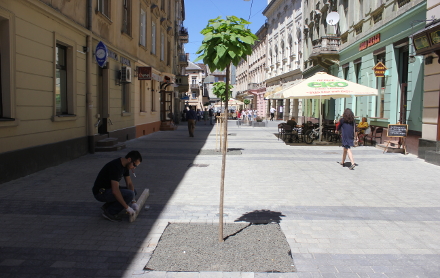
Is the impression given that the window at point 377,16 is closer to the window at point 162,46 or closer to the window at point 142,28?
the window at point 142,28

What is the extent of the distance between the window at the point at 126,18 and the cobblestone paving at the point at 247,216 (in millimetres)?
8217

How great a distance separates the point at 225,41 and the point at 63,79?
313 inches

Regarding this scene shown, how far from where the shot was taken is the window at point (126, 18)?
1669 cm

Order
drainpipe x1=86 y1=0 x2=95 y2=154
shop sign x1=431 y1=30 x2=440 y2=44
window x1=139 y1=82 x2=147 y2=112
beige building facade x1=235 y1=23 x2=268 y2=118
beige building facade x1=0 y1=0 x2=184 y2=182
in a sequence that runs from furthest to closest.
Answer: beige building facade x1=235 y1=23 x2=268 y2=118
window x1=139 y1=82 x2=147 y2=112
drainpipe x1=86 y1=0 x2=95 y2=154
shop sign x1=431 y1=30 x2=440 y2=44
beige building facade x1=0 y1=0 x2=184 y2=182

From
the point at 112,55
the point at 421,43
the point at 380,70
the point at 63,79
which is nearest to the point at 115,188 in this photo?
the point at 63,79

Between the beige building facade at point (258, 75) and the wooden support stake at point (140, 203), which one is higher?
the beige building facade at point (258, 75)

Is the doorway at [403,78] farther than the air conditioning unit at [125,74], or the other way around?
the air conditioning unit at [125,74]

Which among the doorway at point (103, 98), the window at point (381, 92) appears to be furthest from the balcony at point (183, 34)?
the doorway at point (103, 98)

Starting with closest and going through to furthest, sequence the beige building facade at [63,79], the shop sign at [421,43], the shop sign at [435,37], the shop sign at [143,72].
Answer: the beige building facade at [63,79], the shop sign at [435,37], the shop sign at [421,43], the shop sign at [143,72]

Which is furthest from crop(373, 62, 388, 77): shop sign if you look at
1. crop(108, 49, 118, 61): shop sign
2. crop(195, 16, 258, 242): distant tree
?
crop(195, 16, 258, 242): distant tree

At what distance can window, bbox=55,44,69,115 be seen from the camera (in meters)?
10.7

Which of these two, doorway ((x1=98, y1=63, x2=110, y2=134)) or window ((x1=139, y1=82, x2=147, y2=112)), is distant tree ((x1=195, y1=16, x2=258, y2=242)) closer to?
doorway ((x1=98, y1=63, x2=110, y2=134))

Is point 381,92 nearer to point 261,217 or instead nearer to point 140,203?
point 261,217

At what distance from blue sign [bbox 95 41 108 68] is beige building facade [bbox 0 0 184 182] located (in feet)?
0.15
